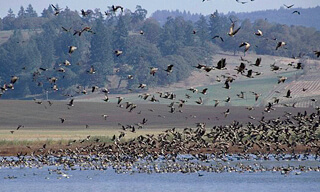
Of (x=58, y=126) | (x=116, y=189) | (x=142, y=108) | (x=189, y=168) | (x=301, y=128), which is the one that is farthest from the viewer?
(x=142, y=108)

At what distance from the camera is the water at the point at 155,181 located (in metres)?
48.9

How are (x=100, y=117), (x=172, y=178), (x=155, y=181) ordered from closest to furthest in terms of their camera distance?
1. (x=155, y=181)
2. (x=172, y=178)
3. (x=100, y=117)

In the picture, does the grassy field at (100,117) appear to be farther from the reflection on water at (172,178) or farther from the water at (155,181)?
the water at (155,181)

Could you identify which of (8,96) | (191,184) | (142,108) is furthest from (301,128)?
(8,96)

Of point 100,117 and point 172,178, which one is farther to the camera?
point 100,117

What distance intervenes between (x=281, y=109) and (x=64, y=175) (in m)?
78.4

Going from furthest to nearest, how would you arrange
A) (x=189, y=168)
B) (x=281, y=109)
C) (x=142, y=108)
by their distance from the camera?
1. (x=142, y=108)
2. (x=281, y=109)
3. (x=189, y=168)

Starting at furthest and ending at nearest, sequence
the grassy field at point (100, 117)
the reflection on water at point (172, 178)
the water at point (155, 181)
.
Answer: the grassy field at point (100, 117) → the reflection on water at point (172, 178) → the water at point (155, 181)

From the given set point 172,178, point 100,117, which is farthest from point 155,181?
point 100,117

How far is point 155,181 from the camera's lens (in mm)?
51781

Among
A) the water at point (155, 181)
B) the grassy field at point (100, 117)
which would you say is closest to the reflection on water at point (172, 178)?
the water at point (155, 181)

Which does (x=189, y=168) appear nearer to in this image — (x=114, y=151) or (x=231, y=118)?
(x=114, y=151)

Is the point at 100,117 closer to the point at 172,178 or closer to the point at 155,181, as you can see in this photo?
the point at 172,178

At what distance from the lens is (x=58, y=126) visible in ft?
379
